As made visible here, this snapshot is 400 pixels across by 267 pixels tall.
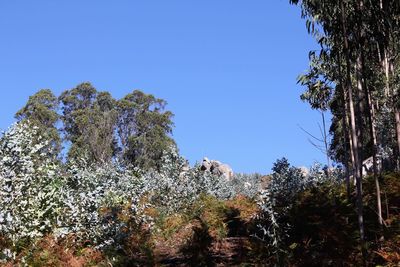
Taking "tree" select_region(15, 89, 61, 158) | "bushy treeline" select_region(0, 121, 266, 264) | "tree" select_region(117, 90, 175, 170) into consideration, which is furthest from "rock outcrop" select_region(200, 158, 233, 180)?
"bushy treeline" select_region(0, 121, 266, 264)

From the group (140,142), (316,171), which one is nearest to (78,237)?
(316,171)

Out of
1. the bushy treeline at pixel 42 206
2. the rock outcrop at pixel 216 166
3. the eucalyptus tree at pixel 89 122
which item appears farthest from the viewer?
the rock outcrop at pixel 216 166

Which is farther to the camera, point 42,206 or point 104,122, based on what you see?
point 104,122

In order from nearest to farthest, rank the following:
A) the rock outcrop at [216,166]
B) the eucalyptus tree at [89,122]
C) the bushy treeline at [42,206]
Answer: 1. the bushy treeline at [42,206]
2. the eucalyptus tree at [89,122]
3. the rock outcrop at [216,166]

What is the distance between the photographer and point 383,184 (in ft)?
52.3

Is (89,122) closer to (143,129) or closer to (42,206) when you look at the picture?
(143,129)

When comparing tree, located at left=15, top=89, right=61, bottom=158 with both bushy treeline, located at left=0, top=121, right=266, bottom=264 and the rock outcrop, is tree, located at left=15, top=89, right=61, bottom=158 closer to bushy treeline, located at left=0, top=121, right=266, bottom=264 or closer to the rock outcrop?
the rock outcrop

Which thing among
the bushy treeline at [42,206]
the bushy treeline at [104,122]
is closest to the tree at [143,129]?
the bushy treeline at [104,122]

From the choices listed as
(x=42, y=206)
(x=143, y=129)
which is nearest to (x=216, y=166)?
(x=143, y=129)

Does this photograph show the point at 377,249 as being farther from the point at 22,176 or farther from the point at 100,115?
the point at 100,115

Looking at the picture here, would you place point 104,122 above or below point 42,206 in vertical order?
above

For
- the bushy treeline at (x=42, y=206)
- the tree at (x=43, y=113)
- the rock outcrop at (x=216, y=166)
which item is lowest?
the bushy treeline at (x=42, y=206)

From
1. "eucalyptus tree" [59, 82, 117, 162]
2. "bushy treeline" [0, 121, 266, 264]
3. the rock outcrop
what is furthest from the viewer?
the rock outcrop

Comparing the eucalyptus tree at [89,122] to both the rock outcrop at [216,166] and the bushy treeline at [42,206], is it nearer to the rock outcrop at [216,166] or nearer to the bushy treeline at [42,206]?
the rock outcrop at [216,166]
